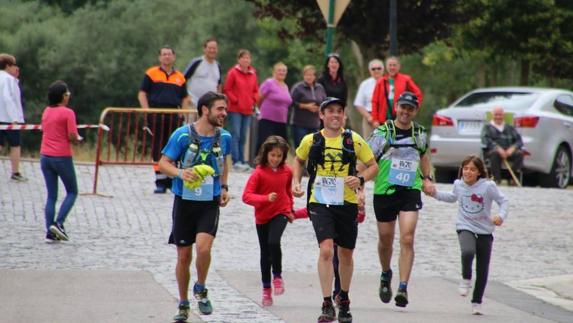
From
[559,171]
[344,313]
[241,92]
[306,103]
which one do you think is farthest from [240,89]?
[344,313]

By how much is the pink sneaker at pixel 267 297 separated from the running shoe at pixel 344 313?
990 millimetres

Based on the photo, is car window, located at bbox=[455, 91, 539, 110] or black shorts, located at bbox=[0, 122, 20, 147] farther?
car window, located at bbox=[455, 91, 539, 110]

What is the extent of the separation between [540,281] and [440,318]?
10.3 feet

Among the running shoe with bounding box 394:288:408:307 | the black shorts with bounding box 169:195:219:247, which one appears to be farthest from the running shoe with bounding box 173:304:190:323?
the running shoe with bounding box 394:288:408:307

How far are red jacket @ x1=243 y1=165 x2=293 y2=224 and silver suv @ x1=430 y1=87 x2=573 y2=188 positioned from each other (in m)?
11.4

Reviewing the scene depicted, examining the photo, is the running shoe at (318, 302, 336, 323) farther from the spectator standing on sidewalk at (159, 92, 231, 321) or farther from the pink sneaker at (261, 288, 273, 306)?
the pink sneaker at (261, 288, 273, 306)

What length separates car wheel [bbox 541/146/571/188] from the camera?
74.5ft

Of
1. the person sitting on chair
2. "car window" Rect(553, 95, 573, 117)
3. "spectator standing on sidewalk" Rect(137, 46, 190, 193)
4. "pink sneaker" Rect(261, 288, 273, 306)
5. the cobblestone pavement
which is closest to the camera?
"pink sneaker" Rect(261, 288, 273, 306)

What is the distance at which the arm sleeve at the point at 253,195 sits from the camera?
11.1 meters

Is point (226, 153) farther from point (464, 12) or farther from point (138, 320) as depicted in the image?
point (464, 12)

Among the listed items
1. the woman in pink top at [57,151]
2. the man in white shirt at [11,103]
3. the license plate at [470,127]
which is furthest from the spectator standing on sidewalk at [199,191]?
the license plate at [470,127]

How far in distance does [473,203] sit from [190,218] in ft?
8.21

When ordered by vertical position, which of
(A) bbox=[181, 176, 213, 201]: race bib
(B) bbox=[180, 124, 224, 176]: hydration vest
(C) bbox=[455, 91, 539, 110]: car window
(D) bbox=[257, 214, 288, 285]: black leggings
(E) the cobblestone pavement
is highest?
(B) bbox=[180, 124, 224, 176]: hydration vest

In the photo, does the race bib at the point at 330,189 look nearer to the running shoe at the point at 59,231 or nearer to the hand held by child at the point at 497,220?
the hand held by child at the point at 497,220
